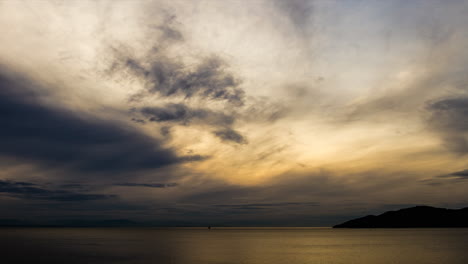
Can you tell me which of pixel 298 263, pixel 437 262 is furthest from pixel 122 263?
pixel 437 262

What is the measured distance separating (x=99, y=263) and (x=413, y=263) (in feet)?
165

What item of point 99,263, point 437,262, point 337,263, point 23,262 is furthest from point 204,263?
point 437,262

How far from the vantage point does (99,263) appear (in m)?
53.4

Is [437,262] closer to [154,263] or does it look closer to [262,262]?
[262,262]

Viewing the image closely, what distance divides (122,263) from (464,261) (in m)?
55.6

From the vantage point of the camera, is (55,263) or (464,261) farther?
(464,261)

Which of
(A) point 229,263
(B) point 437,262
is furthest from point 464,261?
(A) point 229,263

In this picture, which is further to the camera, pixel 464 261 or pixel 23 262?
pixel 464 261

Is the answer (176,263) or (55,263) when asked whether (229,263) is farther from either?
(55,263)

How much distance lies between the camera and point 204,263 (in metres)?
54.1

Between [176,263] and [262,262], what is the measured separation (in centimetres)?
1441

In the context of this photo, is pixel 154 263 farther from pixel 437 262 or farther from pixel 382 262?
pixel 437 262

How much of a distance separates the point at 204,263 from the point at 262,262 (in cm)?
1009

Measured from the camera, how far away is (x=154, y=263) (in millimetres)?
54094
